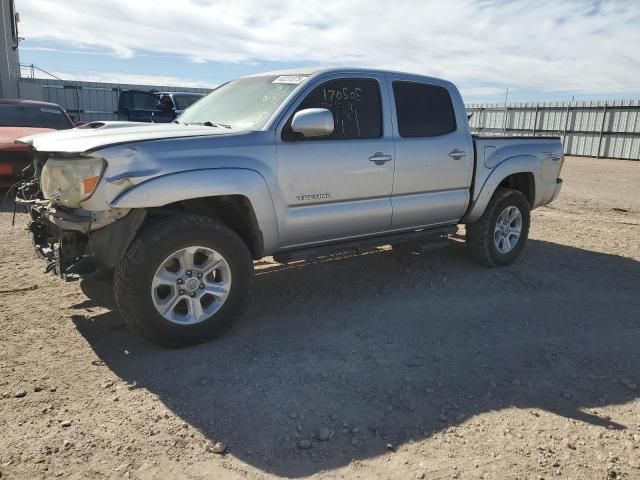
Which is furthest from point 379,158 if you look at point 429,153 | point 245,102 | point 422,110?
point 245,102

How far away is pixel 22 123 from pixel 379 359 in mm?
8893

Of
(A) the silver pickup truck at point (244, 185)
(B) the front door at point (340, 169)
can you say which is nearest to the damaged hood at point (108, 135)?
(A) the silver pickup truck at point (244, 185)

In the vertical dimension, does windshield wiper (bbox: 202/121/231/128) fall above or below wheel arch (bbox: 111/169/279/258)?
above

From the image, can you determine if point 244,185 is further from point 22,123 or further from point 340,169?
point 22,123

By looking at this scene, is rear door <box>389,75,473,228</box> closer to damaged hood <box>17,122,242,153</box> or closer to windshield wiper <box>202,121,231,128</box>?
windshield wiper <box>202,121,231,128</box>

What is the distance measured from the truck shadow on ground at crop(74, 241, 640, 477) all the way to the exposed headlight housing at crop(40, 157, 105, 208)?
0.76 m

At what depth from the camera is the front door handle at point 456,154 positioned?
518 cm

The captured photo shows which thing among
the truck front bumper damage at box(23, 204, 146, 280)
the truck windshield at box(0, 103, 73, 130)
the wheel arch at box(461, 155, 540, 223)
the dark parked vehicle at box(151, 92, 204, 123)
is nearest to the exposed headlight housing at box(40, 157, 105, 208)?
the truck front bumper damage at box(23, 204, 146, 280)

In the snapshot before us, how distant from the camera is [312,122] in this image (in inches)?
153

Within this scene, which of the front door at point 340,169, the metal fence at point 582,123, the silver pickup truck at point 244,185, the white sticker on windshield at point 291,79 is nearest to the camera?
the silver pickup truck at point 244,185

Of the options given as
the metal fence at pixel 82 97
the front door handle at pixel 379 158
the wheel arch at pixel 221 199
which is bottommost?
the wheel arch at pixel 221 199

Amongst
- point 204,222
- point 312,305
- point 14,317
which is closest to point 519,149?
point 312,305

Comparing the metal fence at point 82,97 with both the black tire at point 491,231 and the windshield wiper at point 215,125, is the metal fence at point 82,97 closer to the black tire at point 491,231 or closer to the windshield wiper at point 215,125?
the windshield wiper at point 215,125

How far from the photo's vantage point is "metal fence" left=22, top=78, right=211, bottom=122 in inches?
831
